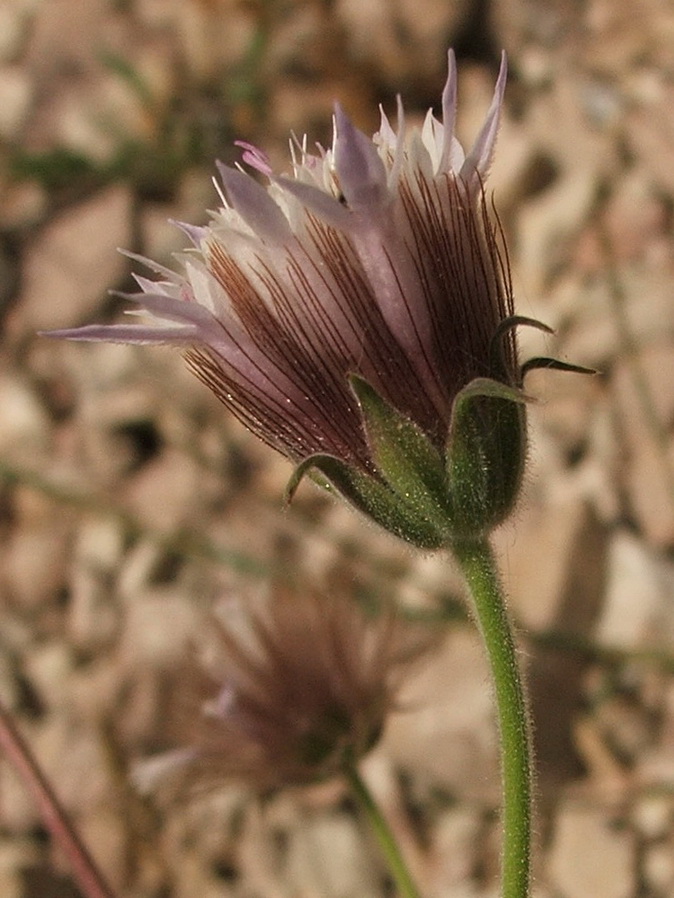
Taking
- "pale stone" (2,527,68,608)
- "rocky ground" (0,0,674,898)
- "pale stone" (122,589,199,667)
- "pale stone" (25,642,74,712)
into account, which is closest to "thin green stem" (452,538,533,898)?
"rocky ground" (0,0,674,898)

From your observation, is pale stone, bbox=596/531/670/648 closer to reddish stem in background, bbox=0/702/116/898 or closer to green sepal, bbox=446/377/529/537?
reddish stem in background, bbox=0/702/116/898

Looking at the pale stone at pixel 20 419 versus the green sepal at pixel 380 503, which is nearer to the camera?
the green sepal at pixel 380 503

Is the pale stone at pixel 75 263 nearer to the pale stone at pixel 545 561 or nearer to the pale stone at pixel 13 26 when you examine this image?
the pale stone at pixel 13 26

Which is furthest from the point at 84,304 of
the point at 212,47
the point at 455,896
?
the point at 455,896

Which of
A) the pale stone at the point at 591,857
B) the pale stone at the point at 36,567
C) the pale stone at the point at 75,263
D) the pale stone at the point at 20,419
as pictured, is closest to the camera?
the pale stone at the point at 591,857

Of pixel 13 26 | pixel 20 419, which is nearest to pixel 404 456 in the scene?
pixel 20 419

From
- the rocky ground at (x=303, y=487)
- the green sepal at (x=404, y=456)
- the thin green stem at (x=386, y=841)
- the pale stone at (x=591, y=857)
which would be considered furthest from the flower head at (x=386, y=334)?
the pale stone at (x=591, y=857)

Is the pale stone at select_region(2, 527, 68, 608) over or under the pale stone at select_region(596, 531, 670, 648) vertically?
over
